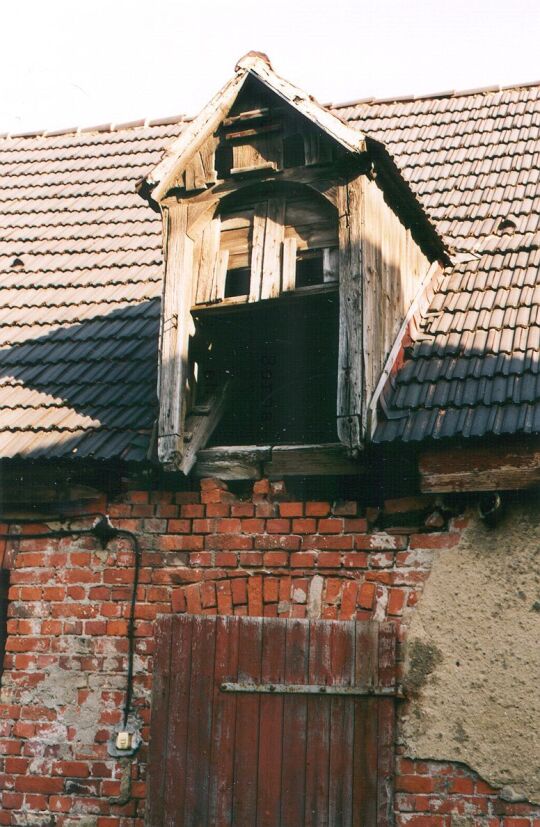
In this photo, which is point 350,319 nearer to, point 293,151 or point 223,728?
point 293,151

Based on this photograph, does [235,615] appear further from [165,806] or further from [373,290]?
[373,290]

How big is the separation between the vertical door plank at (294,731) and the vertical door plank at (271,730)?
31 millimetres

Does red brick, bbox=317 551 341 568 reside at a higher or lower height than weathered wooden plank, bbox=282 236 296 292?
lower

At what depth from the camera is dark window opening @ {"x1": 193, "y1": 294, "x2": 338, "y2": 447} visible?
603 cm

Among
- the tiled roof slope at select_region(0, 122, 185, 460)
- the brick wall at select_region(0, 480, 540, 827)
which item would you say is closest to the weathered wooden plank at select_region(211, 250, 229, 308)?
the tiled roof slope at select_region(0, 122, 185, 460)

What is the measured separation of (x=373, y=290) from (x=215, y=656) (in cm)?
233

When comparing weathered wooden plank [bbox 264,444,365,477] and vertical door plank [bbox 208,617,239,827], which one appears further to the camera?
weathered wooden plank [bbox 264,444,365,477]

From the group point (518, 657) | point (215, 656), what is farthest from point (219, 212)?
point (518, 657)

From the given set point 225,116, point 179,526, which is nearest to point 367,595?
point 179,526

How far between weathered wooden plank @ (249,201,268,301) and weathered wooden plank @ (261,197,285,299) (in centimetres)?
2

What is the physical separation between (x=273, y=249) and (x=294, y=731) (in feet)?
9.27

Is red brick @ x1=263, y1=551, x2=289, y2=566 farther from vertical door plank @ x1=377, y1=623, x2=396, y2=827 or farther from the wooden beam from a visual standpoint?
the wooden beam

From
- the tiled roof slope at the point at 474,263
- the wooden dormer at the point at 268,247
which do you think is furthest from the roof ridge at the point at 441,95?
the wooden dormer at the point at 268,247

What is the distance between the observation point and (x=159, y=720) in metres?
5.34
